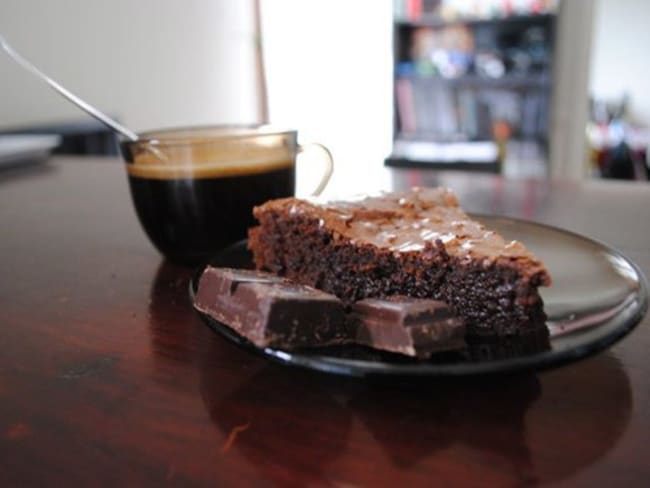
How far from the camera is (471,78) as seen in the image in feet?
9.93

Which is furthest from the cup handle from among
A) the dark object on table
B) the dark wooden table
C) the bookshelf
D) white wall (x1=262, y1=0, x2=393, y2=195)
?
white wall (x1=262, y1=0, x2=393, y2=195)

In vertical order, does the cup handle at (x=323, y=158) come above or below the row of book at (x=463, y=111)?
above

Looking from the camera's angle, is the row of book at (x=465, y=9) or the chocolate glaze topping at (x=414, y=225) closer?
the chocolate glaze topping at (x=414, y=225)

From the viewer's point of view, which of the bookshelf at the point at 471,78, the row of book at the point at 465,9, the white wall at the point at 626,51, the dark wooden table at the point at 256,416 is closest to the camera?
the dark wooden table at the point at 256,416

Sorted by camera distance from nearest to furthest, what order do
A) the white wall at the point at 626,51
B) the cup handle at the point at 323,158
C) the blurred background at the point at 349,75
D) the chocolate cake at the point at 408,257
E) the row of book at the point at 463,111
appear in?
the chocolate cake at the point at 408,257, the cup handle at the point at 323,158, the blurred background at the point at 349,75, the row of book at the point at 463,111, the white wall at the point at 626,51

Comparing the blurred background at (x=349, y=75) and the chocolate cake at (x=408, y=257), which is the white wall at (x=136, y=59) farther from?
the chocolate cake at (x=408, y=257)

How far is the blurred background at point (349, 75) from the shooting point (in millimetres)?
2402

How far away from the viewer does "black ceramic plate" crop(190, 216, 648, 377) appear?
0.37 meters

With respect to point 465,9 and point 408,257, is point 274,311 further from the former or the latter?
point 465,9

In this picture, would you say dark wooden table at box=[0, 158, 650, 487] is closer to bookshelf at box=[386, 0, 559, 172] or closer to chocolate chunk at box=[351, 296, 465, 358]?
chocolate chunk at box=[351, 296, 465, 358]

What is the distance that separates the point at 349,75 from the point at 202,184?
2.84 metres

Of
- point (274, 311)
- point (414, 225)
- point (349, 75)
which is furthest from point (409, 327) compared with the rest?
point (349, 75)

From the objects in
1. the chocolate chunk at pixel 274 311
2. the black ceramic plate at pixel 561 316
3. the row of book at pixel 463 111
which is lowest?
the row of book at pixel 463 111

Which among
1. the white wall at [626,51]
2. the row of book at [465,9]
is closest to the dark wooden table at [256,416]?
the row of book at [465,9]
